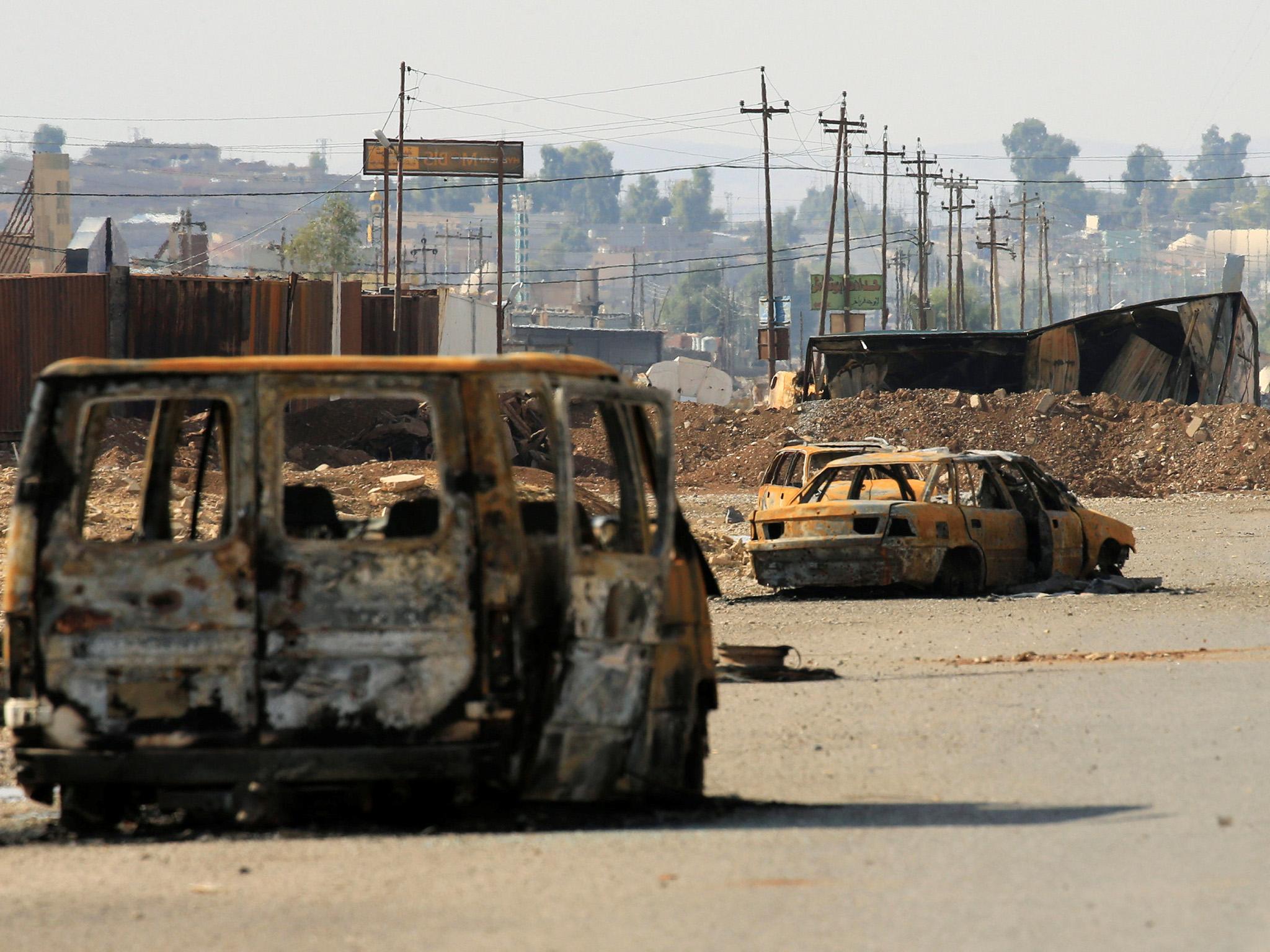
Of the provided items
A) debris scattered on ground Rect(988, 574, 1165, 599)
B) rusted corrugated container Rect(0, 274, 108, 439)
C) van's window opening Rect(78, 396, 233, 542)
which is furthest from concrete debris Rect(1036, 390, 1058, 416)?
debris scattered on ground Rect(988, 574, 1165, 599)

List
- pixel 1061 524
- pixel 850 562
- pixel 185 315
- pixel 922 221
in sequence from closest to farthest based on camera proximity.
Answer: pixel 850 562
pixel 1061 524
pixel 185 315
pixel 922 221

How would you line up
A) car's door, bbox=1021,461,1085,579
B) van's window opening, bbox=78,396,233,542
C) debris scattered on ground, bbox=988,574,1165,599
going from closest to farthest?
van's window opening, bbox=78,396,233,542 < debris scattered on ground, bbox=988,574,1165,599 < car's door, bbox=1021,461,1085,579

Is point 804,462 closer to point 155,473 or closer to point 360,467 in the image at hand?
point 360,467

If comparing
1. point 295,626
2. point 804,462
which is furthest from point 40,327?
point 295,626

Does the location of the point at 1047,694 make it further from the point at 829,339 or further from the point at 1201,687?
the point at 829,339

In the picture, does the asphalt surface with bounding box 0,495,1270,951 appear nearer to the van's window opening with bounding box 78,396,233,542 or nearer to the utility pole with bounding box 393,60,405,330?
the van's window opening with bounding box 78,396,233,542

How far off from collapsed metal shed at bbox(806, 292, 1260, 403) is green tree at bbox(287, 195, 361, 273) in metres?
103

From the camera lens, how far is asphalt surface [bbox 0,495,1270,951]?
4.80m

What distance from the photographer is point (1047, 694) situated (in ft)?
34.5

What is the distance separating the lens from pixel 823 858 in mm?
5762

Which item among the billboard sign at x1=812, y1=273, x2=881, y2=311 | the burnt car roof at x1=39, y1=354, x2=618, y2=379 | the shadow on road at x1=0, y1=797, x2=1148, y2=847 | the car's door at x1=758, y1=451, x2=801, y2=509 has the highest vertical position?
the billboard sign at x1=812, y1=273, x2=881, y2=311

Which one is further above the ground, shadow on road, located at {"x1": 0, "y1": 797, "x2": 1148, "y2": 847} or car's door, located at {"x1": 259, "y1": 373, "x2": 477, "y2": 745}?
car's door, located at {"x1": 259, "y1": 373, "x2": 477, "y2": 745}

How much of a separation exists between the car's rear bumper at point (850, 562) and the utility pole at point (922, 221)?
6467 centimetres

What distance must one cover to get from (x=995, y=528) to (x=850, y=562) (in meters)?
1.72
